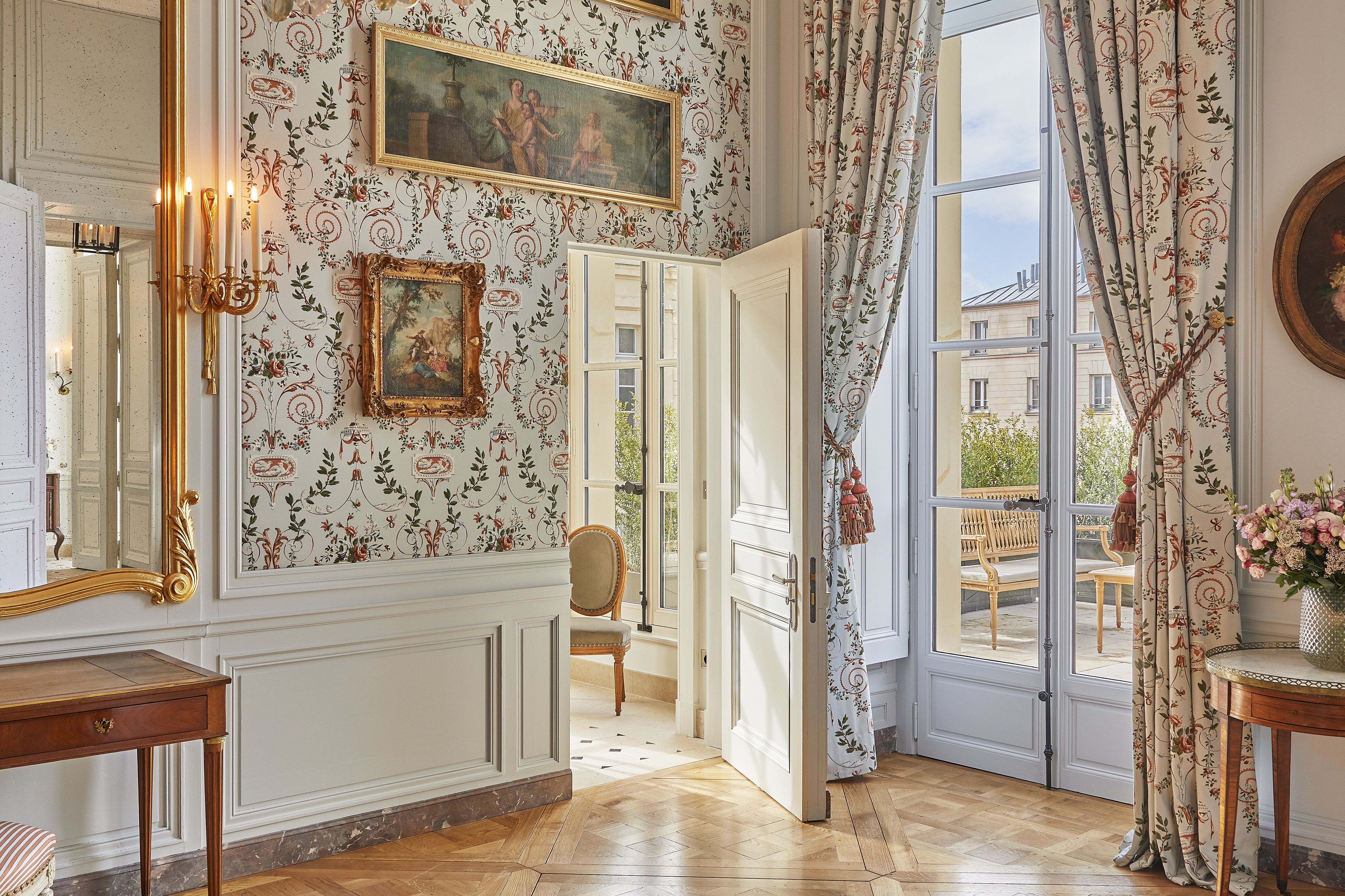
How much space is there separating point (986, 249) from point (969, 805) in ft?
7.47

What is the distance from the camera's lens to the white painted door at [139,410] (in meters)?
3.12

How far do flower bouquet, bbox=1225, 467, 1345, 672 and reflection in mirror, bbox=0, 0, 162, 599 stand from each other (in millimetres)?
3332

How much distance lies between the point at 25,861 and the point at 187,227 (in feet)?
6.08

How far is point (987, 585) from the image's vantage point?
438 centimetres

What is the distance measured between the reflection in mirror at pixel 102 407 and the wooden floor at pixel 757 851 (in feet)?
3.76

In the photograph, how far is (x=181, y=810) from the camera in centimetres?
322

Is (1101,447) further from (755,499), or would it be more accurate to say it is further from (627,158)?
(627,158)

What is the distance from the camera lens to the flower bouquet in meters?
2.89

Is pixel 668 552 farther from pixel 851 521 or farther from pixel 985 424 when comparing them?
pixel 985 424

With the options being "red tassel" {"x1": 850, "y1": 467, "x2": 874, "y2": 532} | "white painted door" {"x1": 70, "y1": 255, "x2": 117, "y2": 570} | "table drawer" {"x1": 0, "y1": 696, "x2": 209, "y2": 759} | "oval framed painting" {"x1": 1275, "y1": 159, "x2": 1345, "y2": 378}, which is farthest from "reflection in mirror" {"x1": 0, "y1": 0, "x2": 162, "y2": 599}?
"oval framed painting" {"x1": 1275, "y1": 159, "x2": 1345, "y2": 378}

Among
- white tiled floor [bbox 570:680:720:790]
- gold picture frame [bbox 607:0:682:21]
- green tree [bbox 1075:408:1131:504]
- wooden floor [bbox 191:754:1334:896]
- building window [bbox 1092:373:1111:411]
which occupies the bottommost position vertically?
white tiled floor [bbox 570:680:720:790]

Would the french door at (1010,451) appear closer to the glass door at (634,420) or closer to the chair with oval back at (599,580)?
the glass door at (634,420)

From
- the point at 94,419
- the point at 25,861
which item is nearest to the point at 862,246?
the point at 94,419

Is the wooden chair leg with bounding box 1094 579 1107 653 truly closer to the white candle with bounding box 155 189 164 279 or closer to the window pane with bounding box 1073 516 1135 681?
the window pane with bounding box 1073 516 1135 681
